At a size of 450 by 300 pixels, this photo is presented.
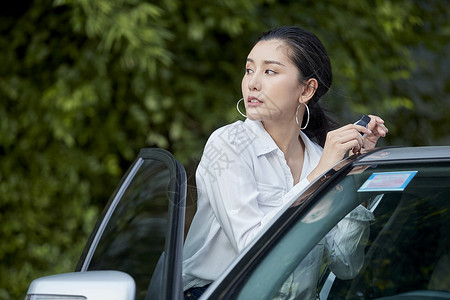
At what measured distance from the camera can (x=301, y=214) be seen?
1.32m

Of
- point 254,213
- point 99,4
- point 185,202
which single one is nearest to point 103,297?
point 185,202

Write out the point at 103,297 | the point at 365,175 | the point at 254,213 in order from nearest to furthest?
the point at 103,297
the point at 365,175
the point at 254,213

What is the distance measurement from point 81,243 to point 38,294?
307cm

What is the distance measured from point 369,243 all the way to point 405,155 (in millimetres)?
477

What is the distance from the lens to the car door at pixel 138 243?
122 centimetres

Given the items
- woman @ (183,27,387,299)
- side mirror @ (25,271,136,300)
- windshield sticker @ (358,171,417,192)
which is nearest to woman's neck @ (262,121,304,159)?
woman @ (183,27,387,299)

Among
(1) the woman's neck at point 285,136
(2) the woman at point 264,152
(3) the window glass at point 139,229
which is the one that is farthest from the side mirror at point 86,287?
(1) the woman's neck at point 285,136

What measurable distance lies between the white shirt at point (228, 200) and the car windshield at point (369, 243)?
204mm

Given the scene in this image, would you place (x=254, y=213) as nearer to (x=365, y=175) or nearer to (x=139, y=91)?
(x=365, y=175)

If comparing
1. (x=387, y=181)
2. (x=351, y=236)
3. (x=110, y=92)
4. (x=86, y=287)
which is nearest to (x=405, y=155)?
(x=387, y=181)

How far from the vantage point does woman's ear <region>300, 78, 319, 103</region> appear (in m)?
1.94

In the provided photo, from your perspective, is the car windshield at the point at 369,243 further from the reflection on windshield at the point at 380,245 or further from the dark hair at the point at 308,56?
the dark hair at the point at 308,56

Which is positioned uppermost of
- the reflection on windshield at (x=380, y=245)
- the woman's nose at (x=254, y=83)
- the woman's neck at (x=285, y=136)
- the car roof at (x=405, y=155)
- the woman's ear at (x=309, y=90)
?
the woman's nose at (x=254, y=83)

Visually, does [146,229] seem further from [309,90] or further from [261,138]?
[309,90]
